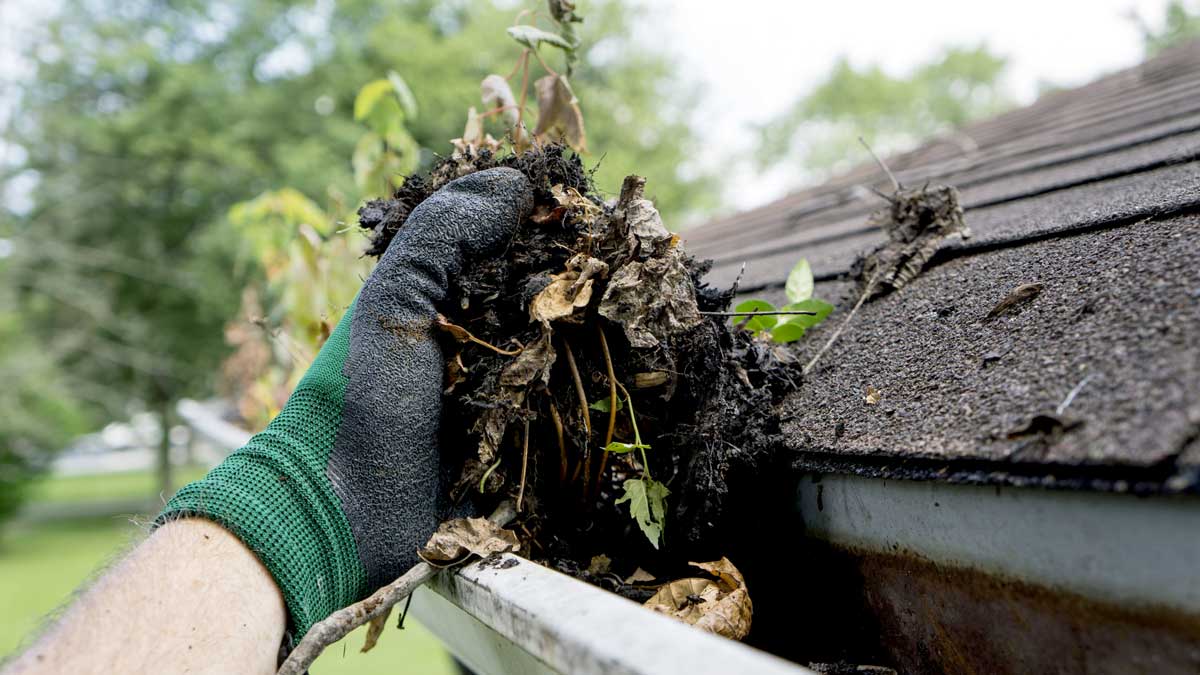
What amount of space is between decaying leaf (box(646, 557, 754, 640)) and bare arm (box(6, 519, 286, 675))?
448 mm

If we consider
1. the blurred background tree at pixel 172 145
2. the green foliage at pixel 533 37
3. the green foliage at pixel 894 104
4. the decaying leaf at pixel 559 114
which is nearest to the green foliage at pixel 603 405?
the decaying leaf at pixel 559 114

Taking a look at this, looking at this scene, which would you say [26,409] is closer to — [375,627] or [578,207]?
[375,627]

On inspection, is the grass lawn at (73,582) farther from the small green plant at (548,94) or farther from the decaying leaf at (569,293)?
the small green plant at (548,94)

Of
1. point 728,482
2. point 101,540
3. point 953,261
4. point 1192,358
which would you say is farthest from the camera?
point 101,540

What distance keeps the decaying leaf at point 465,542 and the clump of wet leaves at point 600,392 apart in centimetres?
4

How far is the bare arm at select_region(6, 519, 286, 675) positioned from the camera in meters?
0.79

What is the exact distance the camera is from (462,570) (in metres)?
0.89

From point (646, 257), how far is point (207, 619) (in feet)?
2.14

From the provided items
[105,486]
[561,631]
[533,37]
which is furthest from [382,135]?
A: [105,486]

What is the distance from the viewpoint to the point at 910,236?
1.35 m

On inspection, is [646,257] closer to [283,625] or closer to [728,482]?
[728,482]

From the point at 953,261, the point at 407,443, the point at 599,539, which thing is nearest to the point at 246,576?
the point at 407,443

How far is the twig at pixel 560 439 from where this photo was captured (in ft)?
3.12

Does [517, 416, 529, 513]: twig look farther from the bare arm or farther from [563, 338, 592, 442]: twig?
the bare arm
